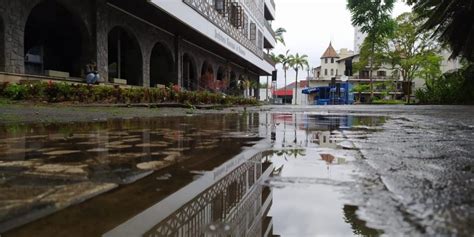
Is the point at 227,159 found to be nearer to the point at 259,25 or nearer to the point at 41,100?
the point at 41,100

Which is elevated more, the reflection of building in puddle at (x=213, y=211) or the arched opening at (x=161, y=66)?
the arched opening at (x=161, y=66)

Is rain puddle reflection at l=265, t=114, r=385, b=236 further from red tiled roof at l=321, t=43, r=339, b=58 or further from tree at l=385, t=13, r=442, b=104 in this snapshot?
red tiled roof at l=321, t=43, r=339, b=58

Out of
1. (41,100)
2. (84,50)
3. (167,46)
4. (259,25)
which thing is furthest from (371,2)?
(41,100)

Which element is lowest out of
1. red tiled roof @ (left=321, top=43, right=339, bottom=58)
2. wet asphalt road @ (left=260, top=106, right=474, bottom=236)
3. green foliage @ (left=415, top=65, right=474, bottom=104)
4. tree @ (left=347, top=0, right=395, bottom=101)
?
wet asphalt road @ (left=260, top=106, right=474, bottom=236)

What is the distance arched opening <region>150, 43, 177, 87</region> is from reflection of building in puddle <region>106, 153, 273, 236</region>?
2020cm

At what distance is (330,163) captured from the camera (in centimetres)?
238

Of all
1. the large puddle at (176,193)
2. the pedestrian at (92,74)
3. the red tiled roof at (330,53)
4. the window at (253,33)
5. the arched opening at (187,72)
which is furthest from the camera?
the red tiled roof at (330,53)

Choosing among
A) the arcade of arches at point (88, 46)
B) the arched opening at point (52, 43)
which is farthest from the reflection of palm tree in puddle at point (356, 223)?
the arched opening at point (52, 43)

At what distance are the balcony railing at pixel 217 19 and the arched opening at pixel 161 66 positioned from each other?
3170mm

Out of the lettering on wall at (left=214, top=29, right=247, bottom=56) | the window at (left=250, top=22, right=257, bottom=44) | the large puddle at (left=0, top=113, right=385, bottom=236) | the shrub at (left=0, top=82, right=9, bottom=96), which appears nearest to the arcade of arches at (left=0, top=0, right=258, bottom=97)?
the shrub at (left=0, top=82, right=9, bottom=96)

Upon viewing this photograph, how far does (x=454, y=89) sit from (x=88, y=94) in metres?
18.0

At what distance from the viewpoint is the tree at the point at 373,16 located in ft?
123

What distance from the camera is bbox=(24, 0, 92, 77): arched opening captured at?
15.6 metres

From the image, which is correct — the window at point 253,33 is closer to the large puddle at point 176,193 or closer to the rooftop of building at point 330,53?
the large puddle at point 176,193
